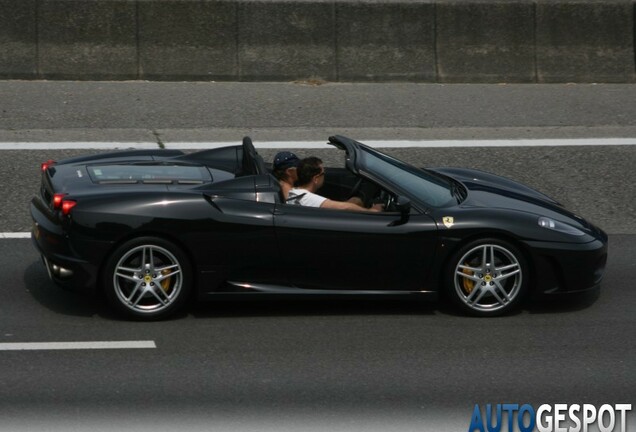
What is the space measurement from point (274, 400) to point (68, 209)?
2074 millimetres

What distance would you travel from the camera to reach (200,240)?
7242 millimetres

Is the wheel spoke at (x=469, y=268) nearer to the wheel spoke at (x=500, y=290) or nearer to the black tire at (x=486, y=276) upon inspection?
the black tire at (x=486, y=276)

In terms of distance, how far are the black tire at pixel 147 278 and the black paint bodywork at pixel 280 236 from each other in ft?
0.24

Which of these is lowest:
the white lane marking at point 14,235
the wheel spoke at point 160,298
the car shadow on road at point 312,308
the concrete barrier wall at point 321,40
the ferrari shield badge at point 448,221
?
the car shadow on road at point 312,308

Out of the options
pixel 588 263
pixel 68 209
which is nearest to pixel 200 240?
pixel 68 209

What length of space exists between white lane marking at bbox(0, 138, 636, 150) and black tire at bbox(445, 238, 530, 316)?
462 centimetres

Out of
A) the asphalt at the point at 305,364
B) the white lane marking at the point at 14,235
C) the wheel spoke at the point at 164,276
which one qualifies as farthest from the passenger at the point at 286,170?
A: the white lane marking at the point at 14,235

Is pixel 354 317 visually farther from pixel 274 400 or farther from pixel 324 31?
pixel 324 31

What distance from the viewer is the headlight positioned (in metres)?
7.64

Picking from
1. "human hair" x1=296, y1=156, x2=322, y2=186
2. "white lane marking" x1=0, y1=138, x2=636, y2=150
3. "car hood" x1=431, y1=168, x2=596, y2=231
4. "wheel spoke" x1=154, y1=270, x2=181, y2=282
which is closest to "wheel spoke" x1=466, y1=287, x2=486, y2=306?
"car hood" x1=431, y1=168, x2=596, y2=231

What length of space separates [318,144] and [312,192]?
4.52 metres

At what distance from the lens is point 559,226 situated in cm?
770

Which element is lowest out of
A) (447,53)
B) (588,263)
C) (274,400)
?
(274,400)

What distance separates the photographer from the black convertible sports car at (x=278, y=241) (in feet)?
23.6
